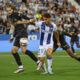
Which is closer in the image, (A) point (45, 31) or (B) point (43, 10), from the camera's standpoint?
(A) point (45, 31)

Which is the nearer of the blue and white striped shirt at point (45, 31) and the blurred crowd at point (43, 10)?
the blue and white striped shirt at point (45, 31)

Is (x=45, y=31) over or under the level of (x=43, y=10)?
over

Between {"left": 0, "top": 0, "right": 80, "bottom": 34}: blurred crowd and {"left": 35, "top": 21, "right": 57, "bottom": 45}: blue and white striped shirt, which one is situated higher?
{"left": 35, "top": 21, "right": 57, "bottom": 45}: blue and white striped shirt

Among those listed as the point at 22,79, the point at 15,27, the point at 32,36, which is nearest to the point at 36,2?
the point at 32,36

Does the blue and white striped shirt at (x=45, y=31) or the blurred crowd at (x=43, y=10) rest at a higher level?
the blue and white striped shirt at (x=45, y=31)

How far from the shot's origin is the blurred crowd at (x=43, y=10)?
74.4ft

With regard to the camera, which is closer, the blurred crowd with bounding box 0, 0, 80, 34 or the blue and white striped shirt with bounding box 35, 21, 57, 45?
the blue and white striped shirt with bounding box 35, 21, 57, 45

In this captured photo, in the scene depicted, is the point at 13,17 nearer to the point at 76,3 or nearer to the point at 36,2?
the point at 36,2

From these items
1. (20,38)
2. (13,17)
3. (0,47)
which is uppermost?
(13,17)

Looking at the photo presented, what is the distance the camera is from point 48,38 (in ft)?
34.3

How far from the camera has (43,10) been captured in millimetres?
23844

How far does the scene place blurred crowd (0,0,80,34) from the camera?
22.7 metres

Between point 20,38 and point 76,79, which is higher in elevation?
point 20,38

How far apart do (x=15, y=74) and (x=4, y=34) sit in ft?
37.6
